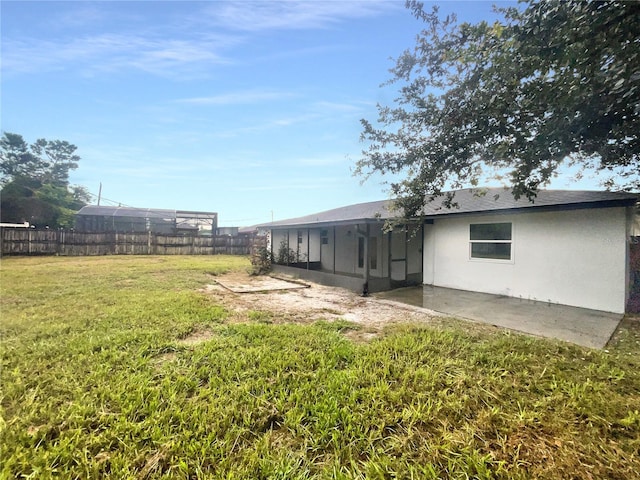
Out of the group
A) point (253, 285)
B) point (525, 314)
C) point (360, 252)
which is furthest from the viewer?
point (360, 252)

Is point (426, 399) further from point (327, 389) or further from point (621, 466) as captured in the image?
point (621, 466)

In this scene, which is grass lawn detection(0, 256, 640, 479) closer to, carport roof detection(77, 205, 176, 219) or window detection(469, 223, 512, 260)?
window detection(469, 223, 512, 260)

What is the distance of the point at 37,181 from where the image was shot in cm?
2708

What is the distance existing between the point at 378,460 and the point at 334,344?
203cm

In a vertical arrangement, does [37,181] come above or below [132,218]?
above

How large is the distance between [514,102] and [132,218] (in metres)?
28.3

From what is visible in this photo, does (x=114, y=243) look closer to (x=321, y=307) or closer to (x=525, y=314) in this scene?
(x=321, y=307)

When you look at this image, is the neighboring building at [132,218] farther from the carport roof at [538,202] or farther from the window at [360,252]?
the carport roof at [538,202]

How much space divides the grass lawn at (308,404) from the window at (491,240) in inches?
152

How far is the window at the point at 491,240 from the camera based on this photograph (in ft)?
25.7

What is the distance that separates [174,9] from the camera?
5.82 m

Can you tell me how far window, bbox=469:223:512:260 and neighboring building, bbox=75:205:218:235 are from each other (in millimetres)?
20659

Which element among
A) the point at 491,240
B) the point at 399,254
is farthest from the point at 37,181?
the point at 491,240

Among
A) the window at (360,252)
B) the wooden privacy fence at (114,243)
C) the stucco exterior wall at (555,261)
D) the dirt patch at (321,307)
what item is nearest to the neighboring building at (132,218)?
the wooden privacy fence at (114,243)
